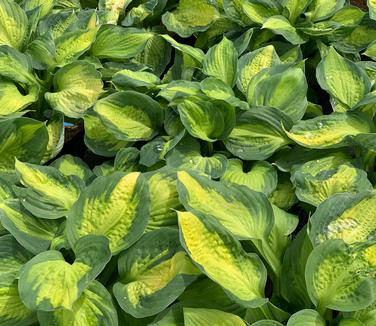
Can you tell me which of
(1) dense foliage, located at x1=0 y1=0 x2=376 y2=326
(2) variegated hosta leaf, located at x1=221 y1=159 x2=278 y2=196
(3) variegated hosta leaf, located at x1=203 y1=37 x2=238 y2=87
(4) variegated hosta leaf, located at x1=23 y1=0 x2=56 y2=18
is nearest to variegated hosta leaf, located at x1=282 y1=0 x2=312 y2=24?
(1) dense foliage, located at x1=0 y1=0 x2=376 y2=326

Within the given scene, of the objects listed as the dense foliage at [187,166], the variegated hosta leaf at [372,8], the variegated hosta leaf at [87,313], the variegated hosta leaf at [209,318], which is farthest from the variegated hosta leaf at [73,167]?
the variegated hosta leaf at [372,8]

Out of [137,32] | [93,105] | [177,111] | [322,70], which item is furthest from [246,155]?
[137,32]

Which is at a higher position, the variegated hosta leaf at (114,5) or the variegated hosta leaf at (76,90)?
the variegated hosta leaf at (114,5)

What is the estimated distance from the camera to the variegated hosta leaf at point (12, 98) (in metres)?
1.51

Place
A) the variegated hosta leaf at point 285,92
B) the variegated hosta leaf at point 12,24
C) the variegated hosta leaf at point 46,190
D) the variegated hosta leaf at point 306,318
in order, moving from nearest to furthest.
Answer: the variegated hosta leaf at point 306,318 < the variegated hosta leaf at point 46,190 < the variegated hosta leaf at point 285,92 < the variegated hosta leaf at point 12,24

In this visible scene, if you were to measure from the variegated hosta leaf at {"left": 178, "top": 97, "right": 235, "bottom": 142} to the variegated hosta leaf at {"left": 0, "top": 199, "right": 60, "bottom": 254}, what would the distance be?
1.27ft

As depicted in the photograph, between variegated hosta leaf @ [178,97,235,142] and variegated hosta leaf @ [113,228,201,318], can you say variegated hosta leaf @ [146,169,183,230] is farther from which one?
variegated hosta leaf @ [178,97,235,142]

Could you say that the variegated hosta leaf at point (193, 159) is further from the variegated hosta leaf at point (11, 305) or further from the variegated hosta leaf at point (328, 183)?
the variegated hosta leaf at point (11, 305)

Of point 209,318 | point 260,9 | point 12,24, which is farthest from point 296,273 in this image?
point 12,24

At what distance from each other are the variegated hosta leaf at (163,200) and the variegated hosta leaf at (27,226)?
0.68 ft

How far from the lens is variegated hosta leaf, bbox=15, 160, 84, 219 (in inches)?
47.6

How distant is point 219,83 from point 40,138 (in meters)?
0.47

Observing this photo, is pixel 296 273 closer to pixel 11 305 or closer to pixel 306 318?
pixel 306 318

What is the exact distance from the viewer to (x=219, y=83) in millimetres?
1505
